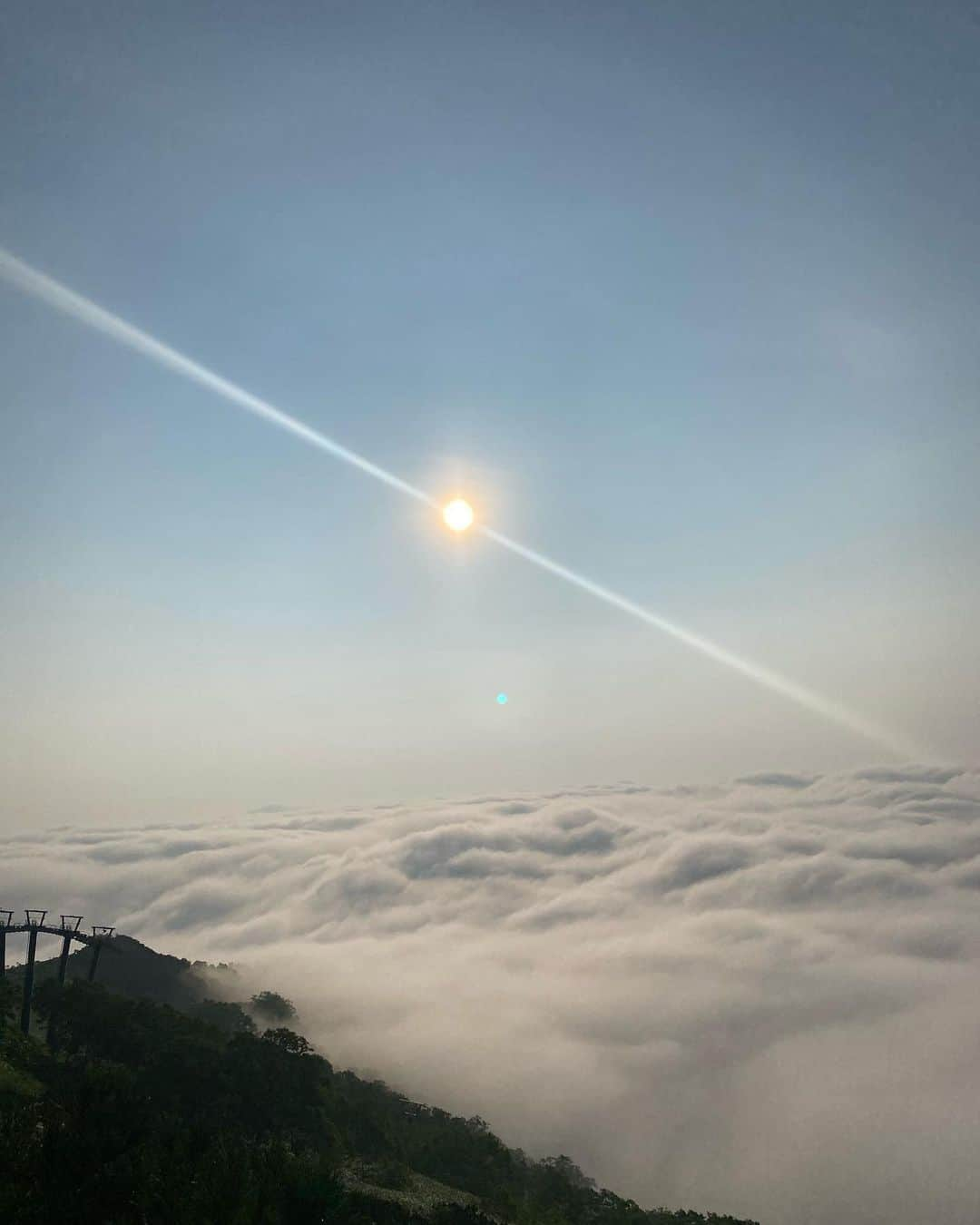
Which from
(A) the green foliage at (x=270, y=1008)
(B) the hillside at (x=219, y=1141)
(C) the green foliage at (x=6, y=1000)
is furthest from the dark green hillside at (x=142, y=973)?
(C) the green foliage at (x=6, y=1000)

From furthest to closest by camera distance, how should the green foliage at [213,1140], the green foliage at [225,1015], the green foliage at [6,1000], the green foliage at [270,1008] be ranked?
the green foliage at [270,1008] < the green foliage at [225,1015] < the green foliage at [6,1000] < the green foliage at [213,1140]

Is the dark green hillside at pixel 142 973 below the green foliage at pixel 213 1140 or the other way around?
the other way around

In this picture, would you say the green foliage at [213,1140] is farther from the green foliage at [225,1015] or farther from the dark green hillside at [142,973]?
the dark green hillside at [142,973]

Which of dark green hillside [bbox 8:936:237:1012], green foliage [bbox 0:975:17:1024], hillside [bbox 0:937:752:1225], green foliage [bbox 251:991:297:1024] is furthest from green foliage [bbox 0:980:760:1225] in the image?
dark green hillside [bbox 8:936:237:1012]

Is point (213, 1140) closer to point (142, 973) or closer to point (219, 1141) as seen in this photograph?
point (219, 1141)

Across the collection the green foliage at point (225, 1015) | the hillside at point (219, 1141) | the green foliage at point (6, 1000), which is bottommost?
the hillside at point (219, 1141)

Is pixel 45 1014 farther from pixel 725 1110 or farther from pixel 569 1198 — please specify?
pixel 725 1110

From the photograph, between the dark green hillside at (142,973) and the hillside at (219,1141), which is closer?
the hillside at (219,1141)

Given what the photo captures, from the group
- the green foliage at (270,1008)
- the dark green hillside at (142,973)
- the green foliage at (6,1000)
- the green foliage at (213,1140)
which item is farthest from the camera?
the green foliage at (270,1008)

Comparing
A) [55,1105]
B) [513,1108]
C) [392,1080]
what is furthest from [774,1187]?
[55,1105]
